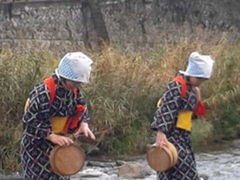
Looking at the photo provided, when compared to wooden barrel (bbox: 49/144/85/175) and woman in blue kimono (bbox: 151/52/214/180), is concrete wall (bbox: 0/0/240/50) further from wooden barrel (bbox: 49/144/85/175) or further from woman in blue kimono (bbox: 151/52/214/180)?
wooden barrel (bbox: 49/144/85/175)

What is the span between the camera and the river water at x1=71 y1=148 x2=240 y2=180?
33.5 ft

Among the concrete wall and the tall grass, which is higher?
the concrete wall

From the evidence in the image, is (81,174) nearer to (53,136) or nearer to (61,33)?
(53,136)

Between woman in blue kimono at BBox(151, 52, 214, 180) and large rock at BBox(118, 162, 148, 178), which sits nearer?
woman in blue kimono at BBox(151, 52, 214, 180)

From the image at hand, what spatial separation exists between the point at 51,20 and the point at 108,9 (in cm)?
144

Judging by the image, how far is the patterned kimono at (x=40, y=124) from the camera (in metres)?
6.15

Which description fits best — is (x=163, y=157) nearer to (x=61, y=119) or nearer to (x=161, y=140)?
(x=161, y=140)

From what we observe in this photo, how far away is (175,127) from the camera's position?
22.0ft

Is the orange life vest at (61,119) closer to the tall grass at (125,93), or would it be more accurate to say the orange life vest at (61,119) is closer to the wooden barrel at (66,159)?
the wooden barrel at (66,159)

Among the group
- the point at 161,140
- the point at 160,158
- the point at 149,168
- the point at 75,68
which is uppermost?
the point at 75,68

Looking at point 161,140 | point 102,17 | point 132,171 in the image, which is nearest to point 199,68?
point 161,140

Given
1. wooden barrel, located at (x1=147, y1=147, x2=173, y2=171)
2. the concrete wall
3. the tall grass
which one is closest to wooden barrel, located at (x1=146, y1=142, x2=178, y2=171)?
wooden barrel, located at (x1=147, y1=147, x2=173, y2=171)

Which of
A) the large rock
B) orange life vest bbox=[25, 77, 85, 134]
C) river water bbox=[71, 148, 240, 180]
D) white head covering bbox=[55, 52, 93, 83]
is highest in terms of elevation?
white head covering bbox=[55, 52, 93, 83]

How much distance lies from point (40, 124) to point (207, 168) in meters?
5.00
